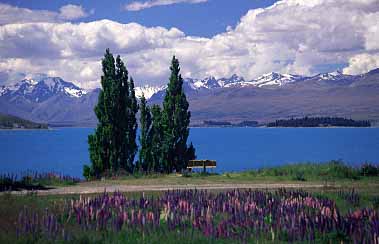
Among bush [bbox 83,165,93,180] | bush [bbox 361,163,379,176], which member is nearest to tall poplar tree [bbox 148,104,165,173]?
bush [bbox 83,165,93,180]

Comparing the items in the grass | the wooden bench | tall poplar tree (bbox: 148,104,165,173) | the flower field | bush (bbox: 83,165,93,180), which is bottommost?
the flower field

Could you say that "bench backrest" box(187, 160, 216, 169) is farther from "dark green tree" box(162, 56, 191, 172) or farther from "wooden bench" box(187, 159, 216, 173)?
"dark green tree" box(162, 56, 191, 172)

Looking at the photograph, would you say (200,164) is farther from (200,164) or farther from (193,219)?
(193,219)

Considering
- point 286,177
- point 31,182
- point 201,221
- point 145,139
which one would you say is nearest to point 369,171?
point 286,177

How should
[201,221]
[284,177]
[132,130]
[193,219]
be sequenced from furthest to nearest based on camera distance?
[132,130] → [284,177] → [193,219] → [201,221]

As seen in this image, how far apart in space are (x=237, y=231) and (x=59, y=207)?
21.0 feet

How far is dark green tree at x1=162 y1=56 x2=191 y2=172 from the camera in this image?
49.3 m

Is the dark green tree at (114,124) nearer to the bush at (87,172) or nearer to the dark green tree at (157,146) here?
the bush at (87,172)

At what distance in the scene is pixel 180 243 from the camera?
51.7 feet

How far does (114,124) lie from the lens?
4719 centimetres

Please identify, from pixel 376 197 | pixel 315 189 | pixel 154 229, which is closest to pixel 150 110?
pixel 315 189

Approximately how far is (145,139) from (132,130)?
1.67 meters


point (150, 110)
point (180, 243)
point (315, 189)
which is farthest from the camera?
point (150, 110)

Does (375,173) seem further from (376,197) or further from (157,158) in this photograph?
(157,158)
